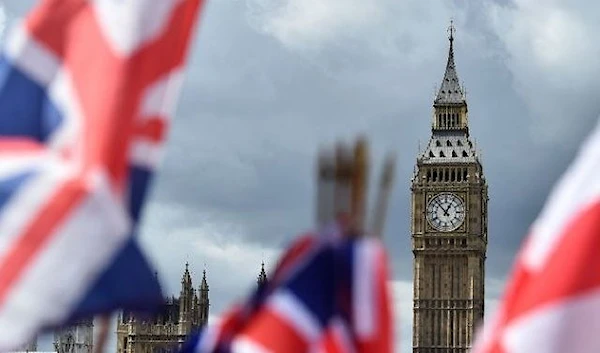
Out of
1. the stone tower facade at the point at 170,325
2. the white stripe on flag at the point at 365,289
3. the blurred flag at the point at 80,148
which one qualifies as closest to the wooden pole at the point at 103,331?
the blurred flag at the point at 80,148

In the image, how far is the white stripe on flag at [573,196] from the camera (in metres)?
6.18

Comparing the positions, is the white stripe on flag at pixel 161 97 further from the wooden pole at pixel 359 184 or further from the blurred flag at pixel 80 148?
the wooden pole at pixel 359 184

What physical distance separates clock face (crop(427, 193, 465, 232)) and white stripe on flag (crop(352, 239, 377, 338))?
6726 centimetres

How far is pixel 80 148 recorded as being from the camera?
7.06m

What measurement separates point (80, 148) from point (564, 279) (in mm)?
2301

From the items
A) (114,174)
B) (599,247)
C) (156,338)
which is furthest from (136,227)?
(156,338)

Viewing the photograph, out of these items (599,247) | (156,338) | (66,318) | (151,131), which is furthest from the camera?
(156,338)

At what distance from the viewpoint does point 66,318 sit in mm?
6566

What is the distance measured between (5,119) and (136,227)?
96cm

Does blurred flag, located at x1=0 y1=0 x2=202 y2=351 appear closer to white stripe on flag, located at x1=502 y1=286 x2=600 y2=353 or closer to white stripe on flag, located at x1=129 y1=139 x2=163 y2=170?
white stripe on flag, located at x1=129 y1=139 x2=163 y2=170

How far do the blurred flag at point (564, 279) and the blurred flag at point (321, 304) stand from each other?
506 mm

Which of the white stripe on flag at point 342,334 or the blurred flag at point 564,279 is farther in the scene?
the white stripe on flag at point 342,334

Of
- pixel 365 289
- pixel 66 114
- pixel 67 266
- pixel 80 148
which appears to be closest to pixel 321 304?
pixel 365 289

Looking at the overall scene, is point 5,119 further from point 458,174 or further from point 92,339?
point 92,339
